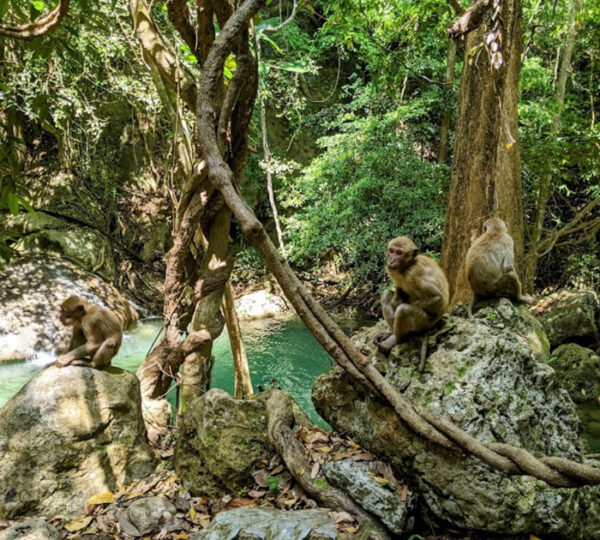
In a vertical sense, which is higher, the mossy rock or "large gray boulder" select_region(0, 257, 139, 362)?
"large gray boulder" select_region(0, 257, 139, 362)

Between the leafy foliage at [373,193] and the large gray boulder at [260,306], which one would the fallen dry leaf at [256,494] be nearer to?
the leafy foliage at [373,193]

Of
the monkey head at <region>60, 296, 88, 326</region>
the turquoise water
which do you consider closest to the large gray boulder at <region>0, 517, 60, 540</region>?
the monkey head at <region>60, 296, 88, 326</region>

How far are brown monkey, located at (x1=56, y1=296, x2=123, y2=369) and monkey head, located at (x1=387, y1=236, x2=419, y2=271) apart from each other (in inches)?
91.8

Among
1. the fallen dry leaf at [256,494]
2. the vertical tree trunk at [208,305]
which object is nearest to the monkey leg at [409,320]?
the fallen dry leaf at [256,494]

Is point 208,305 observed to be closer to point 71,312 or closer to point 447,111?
point 71,312

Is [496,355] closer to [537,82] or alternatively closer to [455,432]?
A: [455,432]

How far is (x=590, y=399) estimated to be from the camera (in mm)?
7668

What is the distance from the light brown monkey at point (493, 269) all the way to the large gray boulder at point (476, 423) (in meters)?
0.93

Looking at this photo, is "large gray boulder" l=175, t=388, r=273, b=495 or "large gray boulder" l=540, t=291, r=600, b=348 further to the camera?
"large gray boulder" l=540, t=291, r=600, b=348

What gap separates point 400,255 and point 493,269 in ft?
3.54

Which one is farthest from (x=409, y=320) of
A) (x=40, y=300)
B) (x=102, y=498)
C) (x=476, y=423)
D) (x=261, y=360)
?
(x=40, y=300)

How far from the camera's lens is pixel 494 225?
433 centimetres

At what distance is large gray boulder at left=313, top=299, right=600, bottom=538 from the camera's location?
229cm

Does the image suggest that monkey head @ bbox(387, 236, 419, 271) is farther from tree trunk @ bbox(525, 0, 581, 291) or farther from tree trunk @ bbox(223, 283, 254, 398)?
tree trunk @ bbox(525, 0, 581, 291)
